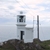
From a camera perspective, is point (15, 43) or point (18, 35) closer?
point (15, 43)

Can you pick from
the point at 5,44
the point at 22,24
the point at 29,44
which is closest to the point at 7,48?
the point at 5,44

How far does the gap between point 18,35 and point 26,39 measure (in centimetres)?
164

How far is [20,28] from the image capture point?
25.3 metres

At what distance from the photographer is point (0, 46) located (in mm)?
23391

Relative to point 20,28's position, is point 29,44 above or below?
below

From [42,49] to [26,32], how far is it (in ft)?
→ 12.2

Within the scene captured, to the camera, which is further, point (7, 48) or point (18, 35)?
point (18, 35)

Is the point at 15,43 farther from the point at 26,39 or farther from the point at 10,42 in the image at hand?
the point at 26,39

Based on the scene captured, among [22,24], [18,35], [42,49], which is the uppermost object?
[22,24]

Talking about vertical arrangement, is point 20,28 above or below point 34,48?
above

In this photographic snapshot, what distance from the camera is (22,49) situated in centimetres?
2222

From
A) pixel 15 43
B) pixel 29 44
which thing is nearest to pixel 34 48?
pixel 29 44

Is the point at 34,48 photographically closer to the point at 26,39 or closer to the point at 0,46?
the point at 26,39

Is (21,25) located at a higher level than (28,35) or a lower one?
higher
